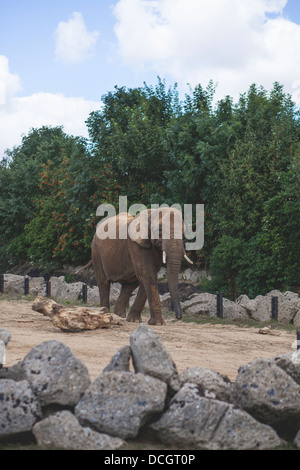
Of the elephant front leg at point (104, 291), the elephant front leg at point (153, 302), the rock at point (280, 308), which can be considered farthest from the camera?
the elephant front leg at point (104, 291)

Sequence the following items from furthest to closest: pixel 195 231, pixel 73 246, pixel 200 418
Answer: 1. pixel 73 246
2. pixel 195 231
3. pixel 200 418

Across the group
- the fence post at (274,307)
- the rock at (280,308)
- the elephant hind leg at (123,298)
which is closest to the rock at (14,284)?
the elephant hind leg at (123,298)

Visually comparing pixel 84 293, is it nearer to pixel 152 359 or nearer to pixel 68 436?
pixel 152 359

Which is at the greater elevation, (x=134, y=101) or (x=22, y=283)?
(x=134, y=101)

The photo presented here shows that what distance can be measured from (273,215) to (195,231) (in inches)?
185

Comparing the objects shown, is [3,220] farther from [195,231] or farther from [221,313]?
[221,313]

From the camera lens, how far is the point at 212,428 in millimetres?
5426

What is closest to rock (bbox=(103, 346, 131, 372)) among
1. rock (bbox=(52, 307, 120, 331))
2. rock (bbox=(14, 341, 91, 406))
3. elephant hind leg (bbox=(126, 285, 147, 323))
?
rock (bbox=(14, 341, 91, 406))

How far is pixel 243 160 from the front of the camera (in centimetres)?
1891

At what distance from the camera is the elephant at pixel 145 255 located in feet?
41.7

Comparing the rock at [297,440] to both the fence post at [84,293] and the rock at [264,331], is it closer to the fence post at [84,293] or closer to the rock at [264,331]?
the rock at [264,331]

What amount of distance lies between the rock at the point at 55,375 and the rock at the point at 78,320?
5656 millimetres

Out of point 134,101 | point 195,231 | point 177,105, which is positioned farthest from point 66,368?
point 134,101

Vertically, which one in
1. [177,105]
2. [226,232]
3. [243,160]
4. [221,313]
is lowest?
[221,313]
